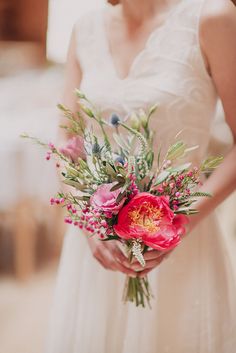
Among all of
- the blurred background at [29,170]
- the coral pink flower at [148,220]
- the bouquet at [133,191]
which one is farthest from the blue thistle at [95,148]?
the blurred background at [29,170]

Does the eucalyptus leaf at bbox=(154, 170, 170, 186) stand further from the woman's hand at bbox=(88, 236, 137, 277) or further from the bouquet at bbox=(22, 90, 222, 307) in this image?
the woman's hand at bbox=(88, 236, 137, 277)

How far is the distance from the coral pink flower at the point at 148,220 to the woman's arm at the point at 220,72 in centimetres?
15

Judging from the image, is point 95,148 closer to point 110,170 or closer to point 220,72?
point 110,170

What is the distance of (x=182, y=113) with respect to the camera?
102cm

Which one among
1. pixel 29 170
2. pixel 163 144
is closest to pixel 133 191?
pixel 163 144

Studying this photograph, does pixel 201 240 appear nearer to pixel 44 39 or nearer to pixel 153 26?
pixel 153 26

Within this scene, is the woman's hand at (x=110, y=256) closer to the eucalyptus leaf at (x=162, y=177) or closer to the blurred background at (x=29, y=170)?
the eucalyptus leaf at (x=162, y=177)

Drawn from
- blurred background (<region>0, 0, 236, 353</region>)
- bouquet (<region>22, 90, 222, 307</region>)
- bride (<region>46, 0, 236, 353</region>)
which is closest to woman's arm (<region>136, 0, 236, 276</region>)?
bride (<region>46, 0, 236, 353</region>)

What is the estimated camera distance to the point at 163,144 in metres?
1.04

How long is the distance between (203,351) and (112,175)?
20.1 inches

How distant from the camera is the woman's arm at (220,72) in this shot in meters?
0.94

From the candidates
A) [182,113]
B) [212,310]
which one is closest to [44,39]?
[182,113]

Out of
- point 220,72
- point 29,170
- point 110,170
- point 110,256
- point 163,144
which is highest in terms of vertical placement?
point 29,170

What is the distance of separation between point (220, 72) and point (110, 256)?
1.40ft
